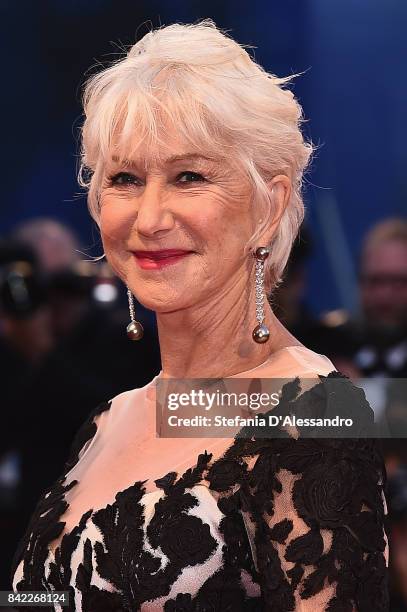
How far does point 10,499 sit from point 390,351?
0.96m

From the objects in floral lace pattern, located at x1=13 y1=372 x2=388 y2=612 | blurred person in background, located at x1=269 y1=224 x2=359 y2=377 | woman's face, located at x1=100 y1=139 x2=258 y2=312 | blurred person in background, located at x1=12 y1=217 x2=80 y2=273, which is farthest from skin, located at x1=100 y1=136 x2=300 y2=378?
blurred person in background, located at x1=12 y1=217 x2=80 y2=273

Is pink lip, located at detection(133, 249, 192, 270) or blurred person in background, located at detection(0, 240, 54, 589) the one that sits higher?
blurred person in background, located at detection(0, 240, 54, 589)

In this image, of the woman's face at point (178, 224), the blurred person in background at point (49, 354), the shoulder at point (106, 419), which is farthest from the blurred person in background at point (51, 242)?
the woman's face at point (178, 224)

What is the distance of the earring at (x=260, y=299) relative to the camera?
1.60 metres

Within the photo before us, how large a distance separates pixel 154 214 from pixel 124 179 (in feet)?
0.31

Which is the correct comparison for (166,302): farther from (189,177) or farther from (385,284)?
(385,284)

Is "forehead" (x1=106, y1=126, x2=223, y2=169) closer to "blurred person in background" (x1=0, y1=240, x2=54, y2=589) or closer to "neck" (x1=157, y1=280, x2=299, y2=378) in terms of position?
"neck" (x1=157, y1=280, x2=299, y2=378)

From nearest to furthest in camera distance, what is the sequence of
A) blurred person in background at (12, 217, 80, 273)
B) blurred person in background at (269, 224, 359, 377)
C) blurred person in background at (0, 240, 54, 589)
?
blurred person in background at (269, 224, 359, 377)
blurred person in background at (0, 240, 54, 589)
blurred person in background at (12, 217, 80, 273)

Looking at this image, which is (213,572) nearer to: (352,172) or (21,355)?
(21,355)

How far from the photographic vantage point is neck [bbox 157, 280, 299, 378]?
164 cm

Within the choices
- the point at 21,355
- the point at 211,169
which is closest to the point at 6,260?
the point at 21,355

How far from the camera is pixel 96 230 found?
272cm

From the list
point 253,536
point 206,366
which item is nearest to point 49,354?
point 206,366

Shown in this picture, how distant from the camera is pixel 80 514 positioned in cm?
165
